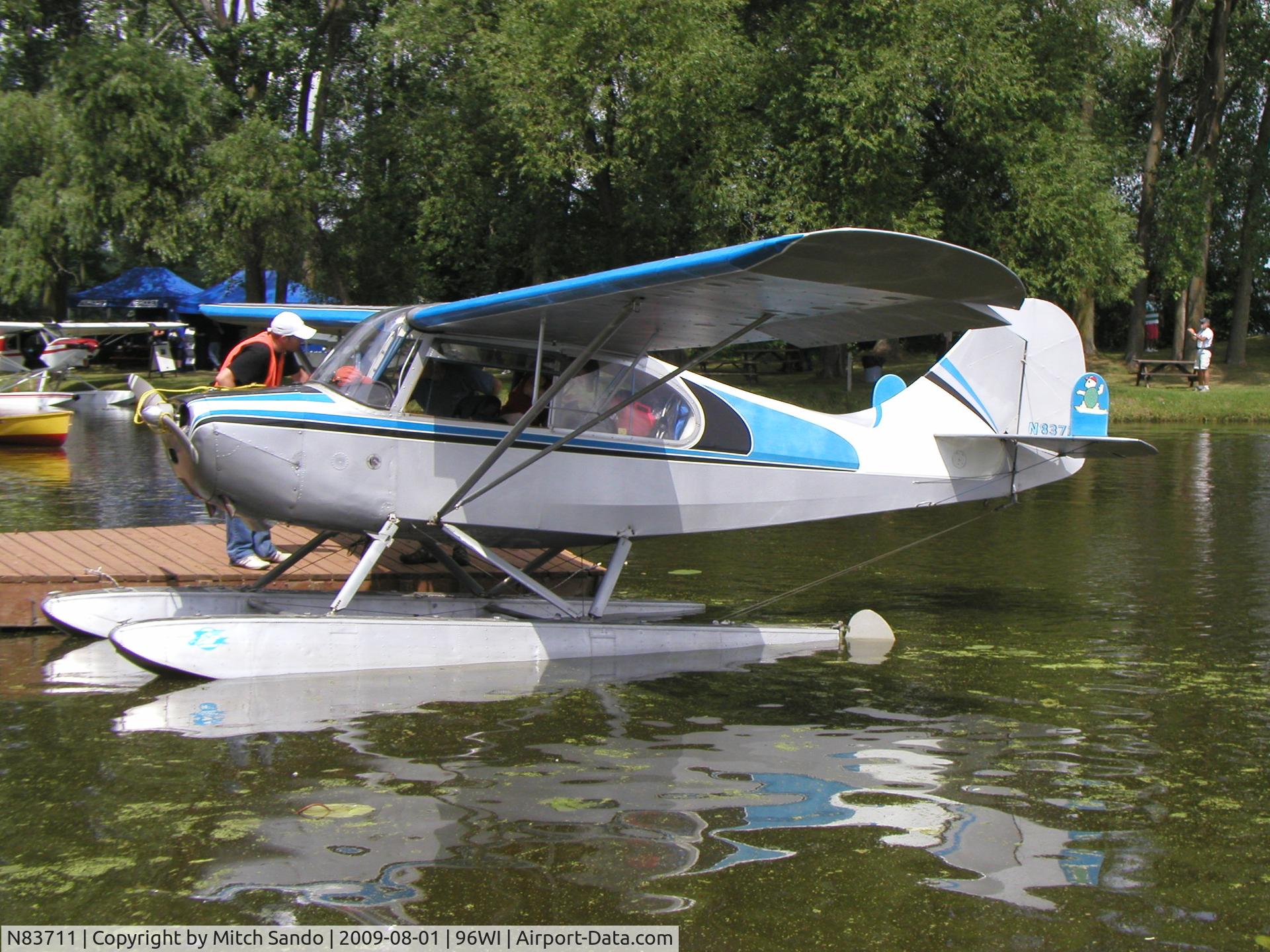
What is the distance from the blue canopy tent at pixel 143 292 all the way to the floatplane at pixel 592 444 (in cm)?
3472

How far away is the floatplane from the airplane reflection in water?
0.68m

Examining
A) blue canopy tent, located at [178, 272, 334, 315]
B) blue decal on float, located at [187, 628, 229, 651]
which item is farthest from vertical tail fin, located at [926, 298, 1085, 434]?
blue canopy tent, located at [178, 272, 334, 315]

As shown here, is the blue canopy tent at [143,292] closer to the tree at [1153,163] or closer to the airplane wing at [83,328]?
the airplane wing at [83,328]

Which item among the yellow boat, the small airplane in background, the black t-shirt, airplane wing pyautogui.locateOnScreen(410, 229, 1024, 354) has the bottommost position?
the yellow boat

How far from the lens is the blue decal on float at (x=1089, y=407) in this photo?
8625 mm

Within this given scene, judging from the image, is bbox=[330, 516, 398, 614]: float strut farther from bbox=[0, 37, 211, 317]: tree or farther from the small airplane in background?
bbox=[0, 37, 211, 317]: tree

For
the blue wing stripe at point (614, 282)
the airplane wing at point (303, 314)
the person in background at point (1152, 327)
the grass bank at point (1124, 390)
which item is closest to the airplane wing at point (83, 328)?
the grass bank at point (1124, 390)

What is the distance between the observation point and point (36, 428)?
19391 mm

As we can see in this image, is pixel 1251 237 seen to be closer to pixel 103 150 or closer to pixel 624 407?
pixel 103 150

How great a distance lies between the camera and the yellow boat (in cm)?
1927

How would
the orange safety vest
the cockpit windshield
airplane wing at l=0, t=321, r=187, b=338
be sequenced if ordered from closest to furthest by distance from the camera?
the cockpit windshield < the orange safety vest < airplane wing at l=0, t=321, r=187, b=338

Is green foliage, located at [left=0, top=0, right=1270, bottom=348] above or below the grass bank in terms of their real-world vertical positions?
above

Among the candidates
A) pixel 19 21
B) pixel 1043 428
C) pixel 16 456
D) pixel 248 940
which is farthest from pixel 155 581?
pixel 19 21

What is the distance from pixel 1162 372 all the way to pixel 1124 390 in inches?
202
